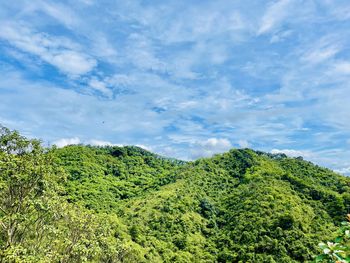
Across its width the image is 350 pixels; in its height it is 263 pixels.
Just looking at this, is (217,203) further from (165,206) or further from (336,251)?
(336,251)

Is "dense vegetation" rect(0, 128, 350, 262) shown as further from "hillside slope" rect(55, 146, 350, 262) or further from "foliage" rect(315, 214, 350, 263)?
"foliage" rect(315, 214, 350, 263)

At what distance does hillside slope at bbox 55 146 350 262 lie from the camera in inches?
2638

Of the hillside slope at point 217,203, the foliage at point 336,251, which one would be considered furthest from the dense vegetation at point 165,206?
the foliage at point 336,251

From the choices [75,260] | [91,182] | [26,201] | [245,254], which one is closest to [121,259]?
[75,260]

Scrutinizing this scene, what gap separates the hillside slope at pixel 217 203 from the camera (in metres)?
67.0

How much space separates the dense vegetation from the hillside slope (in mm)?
252

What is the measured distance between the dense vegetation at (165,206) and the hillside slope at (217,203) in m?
0.25

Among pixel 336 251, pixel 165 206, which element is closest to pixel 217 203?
pixel 165 206

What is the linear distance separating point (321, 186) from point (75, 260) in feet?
267

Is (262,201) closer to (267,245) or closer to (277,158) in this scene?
(267,245)

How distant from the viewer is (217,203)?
9500 centimetres

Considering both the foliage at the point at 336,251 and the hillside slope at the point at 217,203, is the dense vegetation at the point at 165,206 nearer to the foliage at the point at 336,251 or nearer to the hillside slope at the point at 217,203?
the hillside slope at the point at 217,203

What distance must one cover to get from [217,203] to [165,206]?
2035 centimetres

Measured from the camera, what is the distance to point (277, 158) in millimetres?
123250
